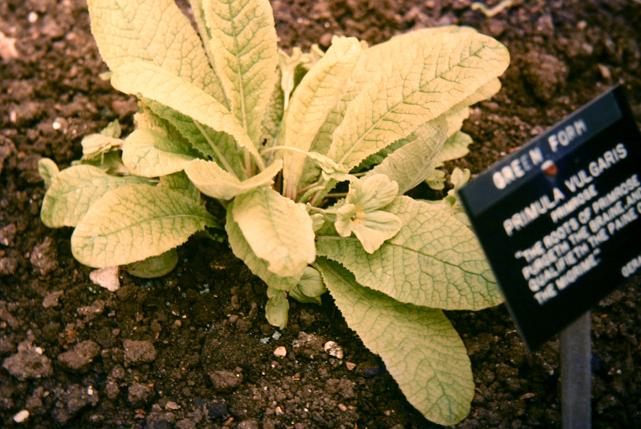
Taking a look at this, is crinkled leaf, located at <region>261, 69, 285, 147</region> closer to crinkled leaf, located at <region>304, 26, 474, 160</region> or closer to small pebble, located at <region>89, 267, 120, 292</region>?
crinkled leaf, located at <region>304, 26, 474, 160</region>

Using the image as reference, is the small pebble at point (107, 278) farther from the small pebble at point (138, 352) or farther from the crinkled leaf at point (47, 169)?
the crinkled leaf at point (47, 169)

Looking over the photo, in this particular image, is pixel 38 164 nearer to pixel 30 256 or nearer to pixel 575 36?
pixel 30 256

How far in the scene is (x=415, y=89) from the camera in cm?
166

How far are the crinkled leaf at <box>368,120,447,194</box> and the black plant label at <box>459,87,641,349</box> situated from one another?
426 mm

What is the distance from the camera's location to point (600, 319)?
172cm

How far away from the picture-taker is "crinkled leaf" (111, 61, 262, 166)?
1.35m

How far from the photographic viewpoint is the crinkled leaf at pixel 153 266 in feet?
5.48

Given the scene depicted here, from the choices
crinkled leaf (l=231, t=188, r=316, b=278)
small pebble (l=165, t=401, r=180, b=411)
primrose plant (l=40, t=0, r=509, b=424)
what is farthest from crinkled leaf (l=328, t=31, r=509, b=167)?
small pebble (l=165, t=401, r=180, b=411)

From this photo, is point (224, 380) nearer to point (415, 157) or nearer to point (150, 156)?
point (150, 156)

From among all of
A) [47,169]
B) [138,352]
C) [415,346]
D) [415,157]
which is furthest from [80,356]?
[415,157]

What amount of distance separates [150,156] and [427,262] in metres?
0.66

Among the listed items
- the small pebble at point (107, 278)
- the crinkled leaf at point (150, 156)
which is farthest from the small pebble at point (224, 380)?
the crinkled leaf at point (150, 156)

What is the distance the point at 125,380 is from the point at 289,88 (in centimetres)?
85

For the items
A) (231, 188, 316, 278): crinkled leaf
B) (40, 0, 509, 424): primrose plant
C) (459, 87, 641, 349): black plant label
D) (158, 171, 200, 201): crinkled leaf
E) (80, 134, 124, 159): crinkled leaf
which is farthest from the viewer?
(80, 134, 124, 159): crinkled leaf
